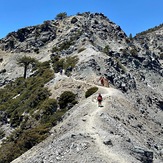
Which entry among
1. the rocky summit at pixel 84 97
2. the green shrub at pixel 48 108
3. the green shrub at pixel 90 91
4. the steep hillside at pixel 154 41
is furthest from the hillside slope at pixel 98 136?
the steep hillside at pixel 154 41

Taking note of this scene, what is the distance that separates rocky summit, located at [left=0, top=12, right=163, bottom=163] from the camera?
29.9 metres

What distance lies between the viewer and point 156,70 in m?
116

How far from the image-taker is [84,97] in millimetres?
48406

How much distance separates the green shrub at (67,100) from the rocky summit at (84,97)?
232mm

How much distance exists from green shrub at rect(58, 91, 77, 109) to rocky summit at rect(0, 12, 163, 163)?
23 centimetres

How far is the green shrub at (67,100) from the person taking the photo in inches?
1868

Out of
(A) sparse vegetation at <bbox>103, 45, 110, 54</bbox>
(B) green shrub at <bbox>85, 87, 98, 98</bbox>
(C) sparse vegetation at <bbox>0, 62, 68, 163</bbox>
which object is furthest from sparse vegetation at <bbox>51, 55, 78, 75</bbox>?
(A) sparse vegetation at <bbox>103, 45, 110, 54</bbox>

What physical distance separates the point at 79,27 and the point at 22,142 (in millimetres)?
76898

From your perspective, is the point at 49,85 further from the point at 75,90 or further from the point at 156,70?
the point at 156,70

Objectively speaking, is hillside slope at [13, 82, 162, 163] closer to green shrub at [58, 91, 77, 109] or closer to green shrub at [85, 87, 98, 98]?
green shrub at [85, 87, 98, 98]

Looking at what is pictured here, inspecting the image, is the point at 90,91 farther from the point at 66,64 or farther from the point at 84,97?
the point at 66,64

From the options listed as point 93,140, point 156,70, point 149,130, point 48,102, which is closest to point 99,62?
point 48,102

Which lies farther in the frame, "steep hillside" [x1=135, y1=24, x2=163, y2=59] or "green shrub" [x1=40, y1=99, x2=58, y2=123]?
"steep hillside" [x1=135, y1=24, x2=163, y2=59]

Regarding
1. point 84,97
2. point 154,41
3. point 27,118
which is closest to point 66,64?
point 27,118
